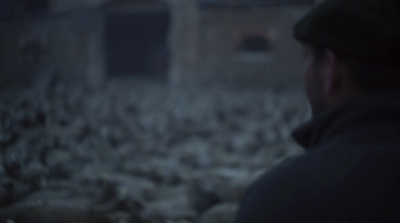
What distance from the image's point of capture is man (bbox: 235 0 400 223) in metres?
0.88

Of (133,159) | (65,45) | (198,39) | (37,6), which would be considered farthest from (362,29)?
(37,6)

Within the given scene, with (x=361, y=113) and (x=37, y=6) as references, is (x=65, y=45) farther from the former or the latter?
(x=361, y=113)

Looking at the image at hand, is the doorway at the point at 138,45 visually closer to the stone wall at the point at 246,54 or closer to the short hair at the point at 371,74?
the stone wall at the point at 246,54

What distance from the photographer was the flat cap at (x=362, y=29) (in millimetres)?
981

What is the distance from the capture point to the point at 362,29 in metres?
0.99

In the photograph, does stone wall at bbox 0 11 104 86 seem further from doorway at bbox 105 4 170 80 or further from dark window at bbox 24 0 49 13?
doorway at bbox 105 4 170 80

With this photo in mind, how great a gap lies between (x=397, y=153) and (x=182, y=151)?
377 centimetres

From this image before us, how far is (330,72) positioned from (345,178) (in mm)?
303

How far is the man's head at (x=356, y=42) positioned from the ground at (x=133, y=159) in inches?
64.6

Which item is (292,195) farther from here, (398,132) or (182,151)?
(182,151)

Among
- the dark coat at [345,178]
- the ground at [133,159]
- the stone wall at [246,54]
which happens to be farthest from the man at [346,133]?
the stone wall at [246,54]

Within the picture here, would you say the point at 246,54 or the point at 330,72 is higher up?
the point at 330,72

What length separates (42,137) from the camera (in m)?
3.95

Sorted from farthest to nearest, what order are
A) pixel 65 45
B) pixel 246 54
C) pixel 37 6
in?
pixel 37 6
pixel 246 54
pixel 65 45
